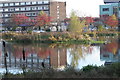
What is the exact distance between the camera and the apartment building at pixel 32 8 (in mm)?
37594

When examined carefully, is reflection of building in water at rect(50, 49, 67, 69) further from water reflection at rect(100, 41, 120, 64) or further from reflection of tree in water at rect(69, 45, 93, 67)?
water reflection at rect(100, 41, 120, 64)

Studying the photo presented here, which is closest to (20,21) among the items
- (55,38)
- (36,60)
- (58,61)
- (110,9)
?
(110,9)

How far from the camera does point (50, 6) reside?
37.6 meters

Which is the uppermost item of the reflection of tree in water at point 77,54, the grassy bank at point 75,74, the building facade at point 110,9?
the building facade at point 110,9

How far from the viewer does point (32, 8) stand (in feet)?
125

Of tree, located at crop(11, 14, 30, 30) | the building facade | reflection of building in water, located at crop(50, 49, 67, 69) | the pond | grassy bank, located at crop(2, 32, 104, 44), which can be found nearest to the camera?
the pond

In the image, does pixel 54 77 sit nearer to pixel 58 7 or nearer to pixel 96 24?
pixel 96 24

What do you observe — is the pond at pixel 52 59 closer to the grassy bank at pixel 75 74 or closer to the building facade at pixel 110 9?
the grassy bank at pixel 75 74

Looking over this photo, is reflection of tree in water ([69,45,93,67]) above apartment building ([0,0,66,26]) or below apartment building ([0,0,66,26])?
below

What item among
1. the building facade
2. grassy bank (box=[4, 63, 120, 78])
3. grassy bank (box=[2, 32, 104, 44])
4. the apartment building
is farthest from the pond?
the apartment building

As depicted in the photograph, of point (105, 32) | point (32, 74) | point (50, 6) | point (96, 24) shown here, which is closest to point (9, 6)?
point (50, 6)

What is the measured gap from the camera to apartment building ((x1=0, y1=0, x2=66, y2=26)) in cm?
3759

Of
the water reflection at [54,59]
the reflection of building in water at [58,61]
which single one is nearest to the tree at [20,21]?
the water reflection at [54,59]

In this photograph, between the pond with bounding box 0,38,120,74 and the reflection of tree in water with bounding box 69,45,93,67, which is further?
the reflection of tree in water with bounding box 69,45,93,67
